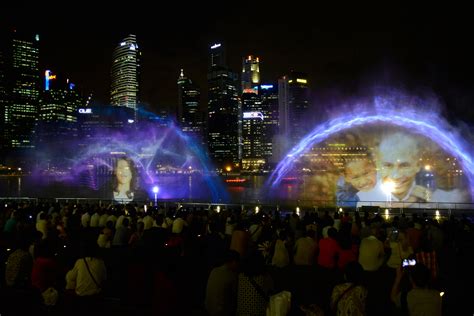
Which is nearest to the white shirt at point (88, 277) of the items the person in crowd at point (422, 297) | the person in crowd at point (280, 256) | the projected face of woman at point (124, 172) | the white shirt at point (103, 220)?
the person in crowd at point (280, 256)

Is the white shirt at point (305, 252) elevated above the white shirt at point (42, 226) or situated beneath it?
situated beneath

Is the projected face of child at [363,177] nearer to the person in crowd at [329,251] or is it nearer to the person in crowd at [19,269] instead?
the person in crowd at [329,251]

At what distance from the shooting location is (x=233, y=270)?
6180 mm

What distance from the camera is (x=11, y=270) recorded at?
8117 millimetres

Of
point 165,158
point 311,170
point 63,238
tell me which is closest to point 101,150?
point 165,158

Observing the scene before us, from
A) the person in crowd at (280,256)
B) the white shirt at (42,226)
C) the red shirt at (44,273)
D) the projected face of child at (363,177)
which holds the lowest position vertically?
the person in crowd at (280,256)

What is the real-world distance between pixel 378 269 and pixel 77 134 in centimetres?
16308

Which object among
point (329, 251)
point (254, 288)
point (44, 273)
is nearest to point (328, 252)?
point (329, 251)

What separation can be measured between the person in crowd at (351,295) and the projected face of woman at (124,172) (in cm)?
3960

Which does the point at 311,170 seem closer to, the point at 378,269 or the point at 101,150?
the point at 101,150

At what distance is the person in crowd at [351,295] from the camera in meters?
5.01

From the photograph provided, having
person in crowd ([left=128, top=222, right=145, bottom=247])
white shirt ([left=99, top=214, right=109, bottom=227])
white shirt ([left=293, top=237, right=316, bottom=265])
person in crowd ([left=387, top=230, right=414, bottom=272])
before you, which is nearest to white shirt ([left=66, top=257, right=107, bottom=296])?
person in crowd ([left=128, top=222, right=145, bottom=247])

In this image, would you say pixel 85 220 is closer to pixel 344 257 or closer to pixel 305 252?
pixel 305 252

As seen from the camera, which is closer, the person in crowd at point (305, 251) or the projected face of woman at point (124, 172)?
the person in crowd at point (305, 251)
